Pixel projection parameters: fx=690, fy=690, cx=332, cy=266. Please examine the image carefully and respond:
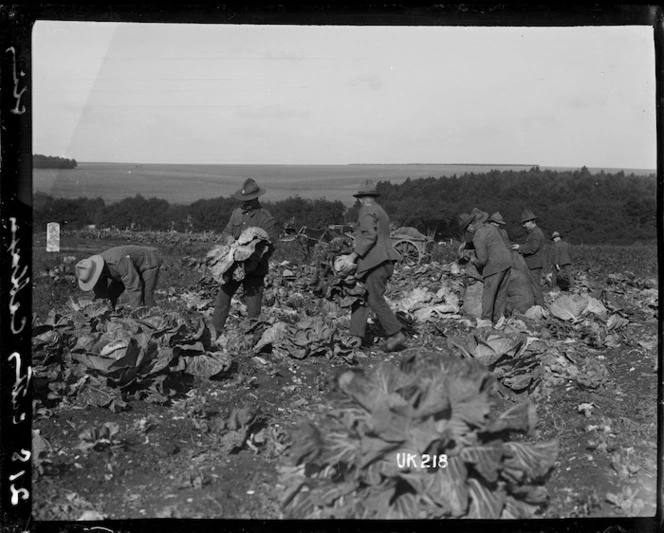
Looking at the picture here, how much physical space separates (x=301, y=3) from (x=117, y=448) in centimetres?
333

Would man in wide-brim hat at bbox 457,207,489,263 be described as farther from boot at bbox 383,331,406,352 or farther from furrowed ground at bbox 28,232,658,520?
boot at bbox 383,331,406,352

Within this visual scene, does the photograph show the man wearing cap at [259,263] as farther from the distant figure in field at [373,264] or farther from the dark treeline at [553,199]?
the dark treeline at [553,199]

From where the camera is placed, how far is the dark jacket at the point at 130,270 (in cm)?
774

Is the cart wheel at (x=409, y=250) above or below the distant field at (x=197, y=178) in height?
below

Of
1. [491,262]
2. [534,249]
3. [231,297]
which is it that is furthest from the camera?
[534,249]

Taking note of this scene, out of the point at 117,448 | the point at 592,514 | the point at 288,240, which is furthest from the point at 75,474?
the point at 288,240

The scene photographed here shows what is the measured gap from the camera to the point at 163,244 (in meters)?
8.77

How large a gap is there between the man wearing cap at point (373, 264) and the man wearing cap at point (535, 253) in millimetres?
3121

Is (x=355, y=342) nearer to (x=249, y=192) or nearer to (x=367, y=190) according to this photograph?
(x=367, y=190)

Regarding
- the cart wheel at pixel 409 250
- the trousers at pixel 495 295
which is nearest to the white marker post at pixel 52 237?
the trousers at pixel 495 295

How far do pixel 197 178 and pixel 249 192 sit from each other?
780 mm

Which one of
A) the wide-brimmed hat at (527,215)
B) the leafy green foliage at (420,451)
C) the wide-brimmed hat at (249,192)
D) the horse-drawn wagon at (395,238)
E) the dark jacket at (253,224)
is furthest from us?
the horse-drawn wagon at (395,238)

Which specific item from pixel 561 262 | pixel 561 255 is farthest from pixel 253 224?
pixel 561 262

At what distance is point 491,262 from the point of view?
8953mm
